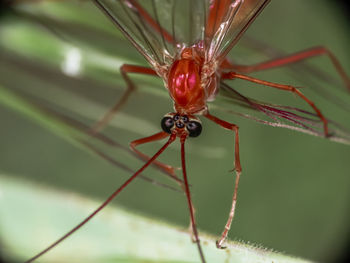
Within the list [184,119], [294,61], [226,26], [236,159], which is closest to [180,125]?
[184,119]

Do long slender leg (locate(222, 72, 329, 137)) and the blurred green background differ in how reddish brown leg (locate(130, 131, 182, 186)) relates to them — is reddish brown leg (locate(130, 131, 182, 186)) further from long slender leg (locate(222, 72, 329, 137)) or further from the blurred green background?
long slender leg (locate(222, 72, 329, 137))

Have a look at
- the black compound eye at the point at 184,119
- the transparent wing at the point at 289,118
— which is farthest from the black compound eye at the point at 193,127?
the transparent wing at the point at 289,118

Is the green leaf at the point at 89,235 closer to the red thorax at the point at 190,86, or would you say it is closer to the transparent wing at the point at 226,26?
the red thorax at the point at 190,86

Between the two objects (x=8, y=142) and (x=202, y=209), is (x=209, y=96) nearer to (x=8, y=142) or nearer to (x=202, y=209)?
(x=202, y=209)

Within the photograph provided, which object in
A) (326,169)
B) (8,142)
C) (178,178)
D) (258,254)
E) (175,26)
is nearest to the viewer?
(258,254)

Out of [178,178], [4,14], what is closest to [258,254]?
[178,178]

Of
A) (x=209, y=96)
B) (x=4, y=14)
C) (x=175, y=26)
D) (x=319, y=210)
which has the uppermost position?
(x=4, y=14)

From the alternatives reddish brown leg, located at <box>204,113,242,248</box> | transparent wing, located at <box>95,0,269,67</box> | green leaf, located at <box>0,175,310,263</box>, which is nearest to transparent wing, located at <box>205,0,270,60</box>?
transparent wing, located at <box>95,0,269,67</box>
